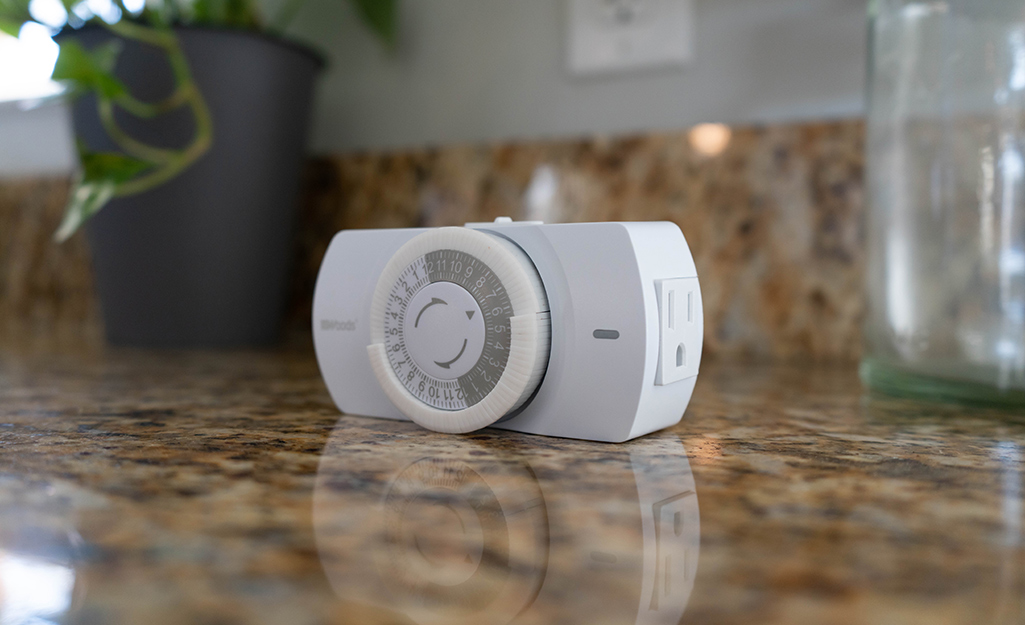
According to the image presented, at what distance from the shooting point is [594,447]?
0.46 meters

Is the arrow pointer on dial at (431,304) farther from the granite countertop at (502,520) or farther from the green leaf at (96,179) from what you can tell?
the green leaf at (96,179)

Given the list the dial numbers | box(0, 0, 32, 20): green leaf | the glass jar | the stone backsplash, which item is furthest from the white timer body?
box(0, 0, 32, 20): green leaf

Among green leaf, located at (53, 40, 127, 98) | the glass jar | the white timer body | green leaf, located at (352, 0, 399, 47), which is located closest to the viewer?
the white timer body

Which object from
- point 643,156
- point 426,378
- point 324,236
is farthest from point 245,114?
point 426,378

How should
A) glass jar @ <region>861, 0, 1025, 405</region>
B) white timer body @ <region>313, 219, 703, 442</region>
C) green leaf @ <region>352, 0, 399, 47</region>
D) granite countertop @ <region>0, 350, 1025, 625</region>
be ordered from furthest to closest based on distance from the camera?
green leaf @ <region>352, 0, 399, 47</region>, glass jar @ <region>861, 0, 1025, 405</region>, white timer body @ <region>313, 219, 703, 442</region>, granite countertop @ <region>0, 350, 1025, 625</region>

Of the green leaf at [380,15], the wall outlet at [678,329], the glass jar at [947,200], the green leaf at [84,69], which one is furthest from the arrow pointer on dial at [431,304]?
the green leaf at [380,15]

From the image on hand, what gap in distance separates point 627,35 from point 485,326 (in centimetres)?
63

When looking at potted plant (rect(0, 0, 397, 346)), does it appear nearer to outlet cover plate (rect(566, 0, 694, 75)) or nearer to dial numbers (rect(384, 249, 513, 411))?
outlet cover plate (rect(566, 0, 694, 75))

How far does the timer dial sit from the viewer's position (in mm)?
450

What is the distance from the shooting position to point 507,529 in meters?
0.32

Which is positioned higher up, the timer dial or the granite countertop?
the timer dial

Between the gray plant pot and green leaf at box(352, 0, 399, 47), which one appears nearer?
the gray plant pot

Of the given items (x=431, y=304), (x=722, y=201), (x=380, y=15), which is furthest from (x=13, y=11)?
(x=722, y=201)

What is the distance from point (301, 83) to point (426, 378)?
674 mm
